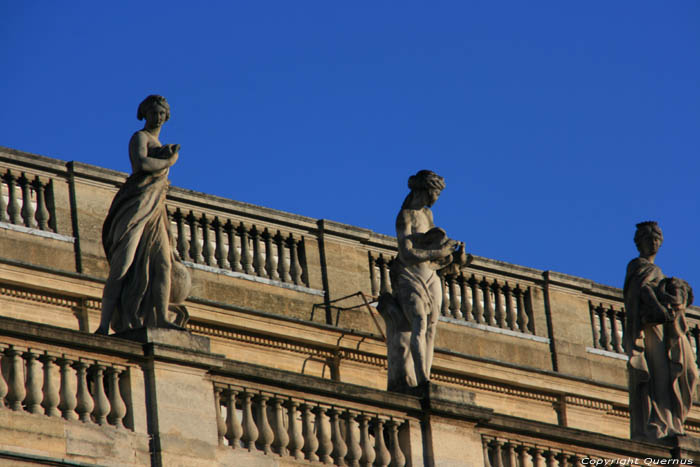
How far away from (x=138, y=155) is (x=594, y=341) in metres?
10.5

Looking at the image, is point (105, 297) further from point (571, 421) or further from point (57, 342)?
point (571, 421)

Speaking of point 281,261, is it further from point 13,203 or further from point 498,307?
point 13,203

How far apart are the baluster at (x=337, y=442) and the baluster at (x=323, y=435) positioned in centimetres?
A: 5

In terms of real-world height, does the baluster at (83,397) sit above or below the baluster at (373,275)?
below

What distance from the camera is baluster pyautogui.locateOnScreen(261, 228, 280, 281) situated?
25047 mm

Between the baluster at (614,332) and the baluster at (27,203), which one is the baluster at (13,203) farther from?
the baluster at (614,332)

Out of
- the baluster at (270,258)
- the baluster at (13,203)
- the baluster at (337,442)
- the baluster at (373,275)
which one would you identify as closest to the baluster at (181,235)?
the baluster at (270,258)

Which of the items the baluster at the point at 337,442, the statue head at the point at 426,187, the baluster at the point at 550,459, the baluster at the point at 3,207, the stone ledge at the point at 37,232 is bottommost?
the baluster at the point at 337,442

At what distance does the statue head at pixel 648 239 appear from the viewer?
2358cm

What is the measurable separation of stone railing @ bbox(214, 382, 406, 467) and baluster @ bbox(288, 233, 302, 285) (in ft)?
20.0

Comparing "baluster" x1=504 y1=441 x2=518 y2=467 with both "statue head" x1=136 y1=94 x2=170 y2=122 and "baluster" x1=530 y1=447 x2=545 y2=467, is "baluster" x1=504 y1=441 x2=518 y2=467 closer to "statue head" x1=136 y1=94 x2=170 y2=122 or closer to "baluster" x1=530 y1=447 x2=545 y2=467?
"baluster" x1=530 y1=447 x2=545 y2=467

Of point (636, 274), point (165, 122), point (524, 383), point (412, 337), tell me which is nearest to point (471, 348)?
point (524, 383)

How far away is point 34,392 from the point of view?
1709cm

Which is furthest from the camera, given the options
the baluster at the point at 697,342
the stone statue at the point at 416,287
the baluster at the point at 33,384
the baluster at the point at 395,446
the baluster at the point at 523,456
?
the baluster at the point at 697,342
